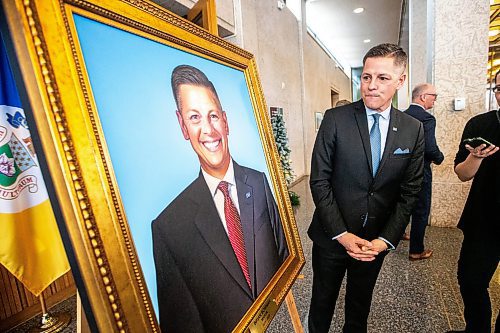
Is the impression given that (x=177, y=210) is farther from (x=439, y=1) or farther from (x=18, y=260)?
(x=439, y=1)

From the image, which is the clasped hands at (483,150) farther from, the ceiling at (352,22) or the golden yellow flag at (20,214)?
the ceiling at (352,22)

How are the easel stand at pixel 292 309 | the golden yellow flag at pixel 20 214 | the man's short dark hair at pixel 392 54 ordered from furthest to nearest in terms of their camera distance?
1. the golden yellow flag at pixel 20 214
2. the man's short dark hair at pixel 392 54
3. the easel stand at pixel 292 309

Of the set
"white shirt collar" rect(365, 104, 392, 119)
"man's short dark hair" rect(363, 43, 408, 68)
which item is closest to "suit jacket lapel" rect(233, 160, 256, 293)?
"white shirt collar" rect(365, 104, 392, 119)

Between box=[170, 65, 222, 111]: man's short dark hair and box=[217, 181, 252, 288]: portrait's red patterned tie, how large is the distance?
12.1 inches

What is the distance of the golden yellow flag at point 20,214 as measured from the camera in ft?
5.38

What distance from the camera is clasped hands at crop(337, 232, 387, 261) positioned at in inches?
54.0

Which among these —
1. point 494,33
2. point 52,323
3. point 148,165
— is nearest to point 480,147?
point 148,165

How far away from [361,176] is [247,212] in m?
0.72

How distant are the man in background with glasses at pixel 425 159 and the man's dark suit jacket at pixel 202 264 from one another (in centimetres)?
235

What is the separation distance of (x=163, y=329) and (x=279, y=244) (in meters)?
0.61

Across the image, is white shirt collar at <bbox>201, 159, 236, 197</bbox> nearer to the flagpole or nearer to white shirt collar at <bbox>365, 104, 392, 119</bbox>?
white shirt collar at <bbox>365, 104, 392, 119</bbox>

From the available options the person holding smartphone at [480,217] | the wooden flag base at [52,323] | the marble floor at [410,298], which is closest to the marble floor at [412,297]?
the marble floor at [410,298]

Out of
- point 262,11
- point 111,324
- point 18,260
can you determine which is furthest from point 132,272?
point 262,11

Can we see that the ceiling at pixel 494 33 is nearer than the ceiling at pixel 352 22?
Yes
